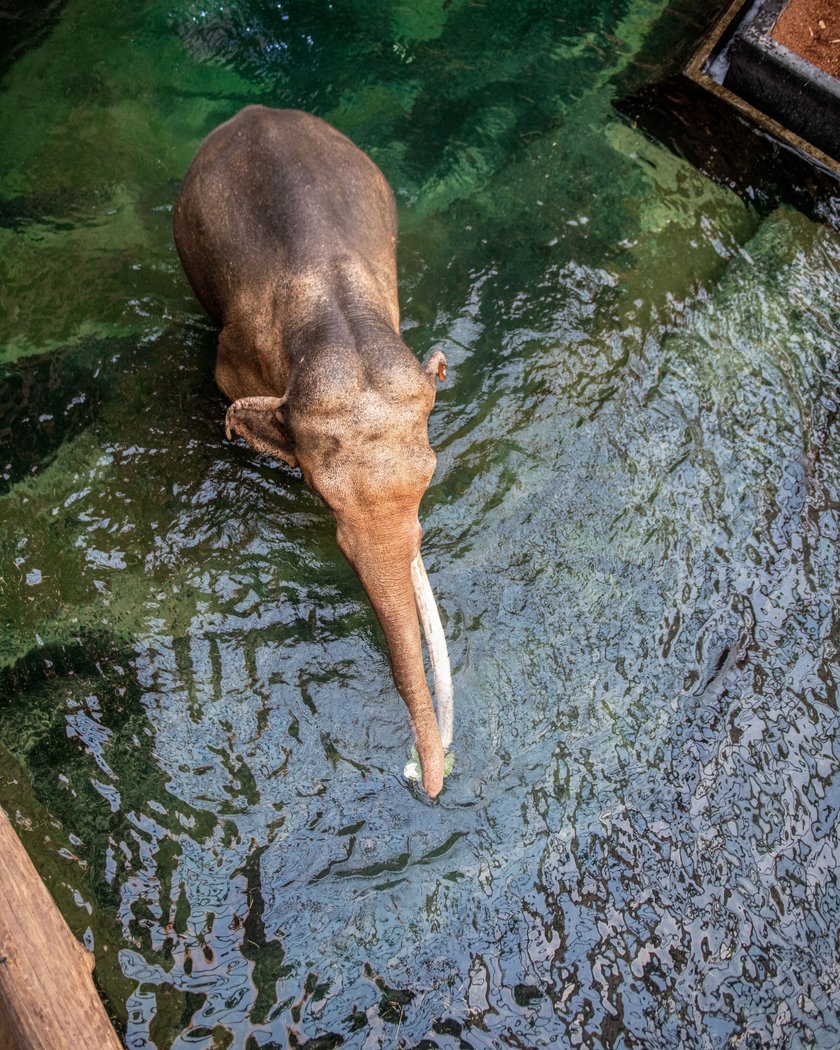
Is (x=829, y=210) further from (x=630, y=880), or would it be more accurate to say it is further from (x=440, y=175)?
(x=630, y=880)

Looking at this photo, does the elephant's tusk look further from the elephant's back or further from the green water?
the elephant's back

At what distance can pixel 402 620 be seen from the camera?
402 centimetres

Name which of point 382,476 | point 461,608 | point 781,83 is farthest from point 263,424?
point 781,83

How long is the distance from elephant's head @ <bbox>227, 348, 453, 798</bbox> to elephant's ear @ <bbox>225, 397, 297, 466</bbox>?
0.12m

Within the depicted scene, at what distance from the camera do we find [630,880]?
4414 mm

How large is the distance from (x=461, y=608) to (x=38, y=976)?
251 cm

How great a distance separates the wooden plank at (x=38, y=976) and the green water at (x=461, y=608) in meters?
0.87

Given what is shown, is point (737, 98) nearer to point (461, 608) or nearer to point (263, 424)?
point (461, 608)

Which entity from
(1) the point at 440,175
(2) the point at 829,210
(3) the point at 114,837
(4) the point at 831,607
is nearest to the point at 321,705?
(3) the point at 114,837

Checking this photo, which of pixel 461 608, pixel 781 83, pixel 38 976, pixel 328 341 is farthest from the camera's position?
pixel 781 83

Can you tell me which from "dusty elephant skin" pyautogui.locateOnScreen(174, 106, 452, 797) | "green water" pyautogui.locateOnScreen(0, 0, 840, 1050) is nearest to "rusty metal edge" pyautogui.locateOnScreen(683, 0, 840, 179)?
"green water" pyautogui.locateOnScreen(0, 0, 840, 1050)

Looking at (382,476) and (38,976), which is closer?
(38,976)

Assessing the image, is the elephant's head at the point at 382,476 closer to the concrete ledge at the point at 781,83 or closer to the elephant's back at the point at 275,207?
the elephant's back at the point at 275,207

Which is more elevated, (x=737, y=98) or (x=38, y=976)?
(x=737, y=98)
